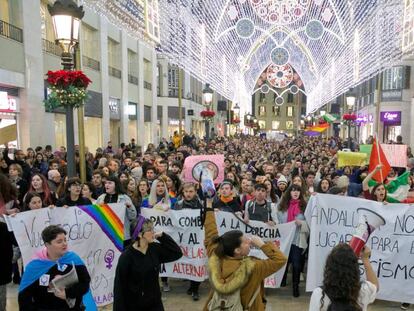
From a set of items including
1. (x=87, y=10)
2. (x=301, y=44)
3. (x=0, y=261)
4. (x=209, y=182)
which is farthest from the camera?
(x=301, y=44)

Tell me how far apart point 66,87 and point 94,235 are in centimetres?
273

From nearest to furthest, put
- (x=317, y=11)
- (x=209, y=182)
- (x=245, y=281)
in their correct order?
(x=245, y=281)
(x=209, y=182)
(x=317, y=11)

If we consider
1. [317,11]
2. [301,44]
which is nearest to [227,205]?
[317,11]

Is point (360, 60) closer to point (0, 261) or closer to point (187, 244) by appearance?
point (187, 244)

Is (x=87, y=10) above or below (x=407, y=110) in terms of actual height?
above

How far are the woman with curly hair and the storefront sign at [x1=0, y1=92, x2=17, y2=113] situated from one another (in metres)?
12.6

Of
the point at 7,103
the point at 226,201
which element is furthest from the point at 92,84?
the point at 226,201

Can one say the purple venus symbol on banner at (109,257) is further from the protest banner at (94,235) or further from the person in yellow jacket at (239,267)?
the person in yellow jacket at (239,267)

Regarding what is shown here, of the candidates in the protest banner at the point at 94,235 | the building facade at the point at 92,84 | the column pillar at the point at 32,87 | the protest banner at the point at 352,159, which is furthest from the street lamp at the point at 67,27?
the column pillar at the point at 32,87

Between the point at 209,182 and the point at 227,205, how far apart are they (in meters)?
2.12

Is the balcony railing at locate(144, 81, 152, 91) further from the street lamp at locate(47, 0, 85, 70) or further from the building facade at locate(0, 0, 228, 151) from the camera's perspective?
the street lamp at locate(47, 0, 85, 70)

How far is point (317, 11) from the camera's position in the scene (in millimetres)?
27859

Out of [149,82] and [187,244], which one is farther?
[149,82]

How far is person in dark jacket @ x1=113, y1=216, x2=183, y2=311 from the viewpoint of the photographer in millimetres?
3834
